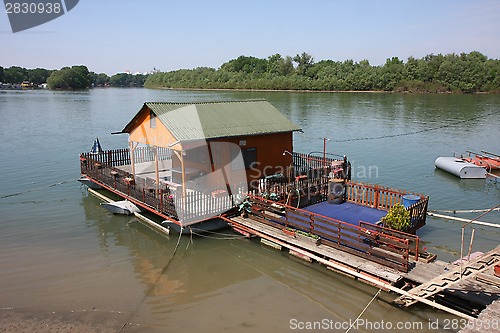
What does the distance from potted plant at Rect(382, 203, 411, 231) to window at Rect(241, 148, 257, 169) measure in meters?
6.95

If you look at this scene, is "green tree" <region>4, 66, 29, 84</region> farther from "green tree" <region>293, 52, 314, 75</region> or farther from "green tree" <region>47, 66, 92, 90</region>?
"green tree" <region>293, 52, 314, 75</region>

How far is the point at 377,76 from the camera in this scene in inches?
4513

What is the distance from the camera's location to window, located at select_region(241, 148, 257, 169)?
18.3 metres

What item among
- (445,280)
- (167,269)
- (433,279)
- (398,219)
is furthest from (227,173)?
(445,280)

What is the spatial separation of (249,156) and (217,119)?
7.33 ft

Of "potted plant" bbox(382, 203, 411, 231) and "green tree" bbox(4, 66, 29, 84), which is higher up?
"green tree" bbox(4, 66, 29, 84)

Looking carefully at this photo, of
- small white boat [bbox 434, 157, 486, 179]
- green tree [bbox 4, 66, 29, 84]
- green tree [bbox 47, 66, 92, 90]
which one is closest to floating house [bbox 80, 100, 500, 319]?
small white boat [bbox 434, 157, 486, 179]

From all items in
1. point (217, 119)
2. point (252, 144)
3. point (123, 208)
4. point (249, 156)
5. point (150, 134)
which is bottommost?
point (123, 208)

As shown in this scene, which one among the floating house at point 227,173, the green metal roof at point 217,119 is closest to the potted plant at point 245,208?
the floating house at point 227,173

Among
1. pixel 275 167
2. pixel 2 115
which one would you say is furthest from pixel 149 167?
pixel 2 115

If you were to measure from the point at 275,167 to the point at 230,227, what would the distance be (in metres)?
3.88

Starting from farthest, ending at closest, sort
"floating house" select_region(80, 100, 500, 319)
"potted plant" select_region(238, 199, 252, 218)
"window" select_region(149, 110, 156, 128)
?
"window" select_region(149, 110, 156, 128)
"potted plant" select_region(238, 199, 252, 218)
"floating house" select_region(80, 100, 500, 319)

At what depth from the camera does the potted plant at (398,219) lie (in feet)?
44.0

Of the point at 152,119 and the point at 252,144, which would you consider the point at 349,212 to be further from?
the point at 152,119
